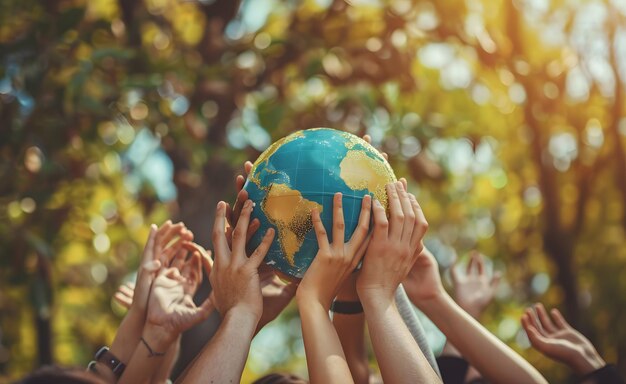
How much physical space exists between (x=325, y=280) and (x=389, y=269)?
10.6 inches

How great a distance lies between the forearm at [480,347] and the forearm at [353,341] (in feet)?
1.30

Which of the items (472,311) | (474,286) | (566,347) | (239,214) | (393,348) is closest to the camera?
(393,348)

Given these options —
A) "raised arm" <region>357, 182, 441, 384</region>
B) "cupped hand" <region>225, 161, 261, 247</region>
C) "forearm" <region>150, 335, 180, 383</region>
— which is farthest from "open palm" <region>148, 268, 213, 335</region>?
"raised arm" <region>357, 182, 441, 384</region>

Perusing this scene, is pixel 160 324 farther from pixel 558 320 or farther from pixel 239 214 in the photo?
pixel 558 320

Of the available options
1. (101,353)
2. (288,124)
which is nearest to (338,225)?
(101,353)

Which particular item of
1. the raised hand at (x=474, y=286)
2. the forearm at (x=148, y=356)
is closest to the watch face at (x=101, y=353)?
the forearm at (x=148, y=356)

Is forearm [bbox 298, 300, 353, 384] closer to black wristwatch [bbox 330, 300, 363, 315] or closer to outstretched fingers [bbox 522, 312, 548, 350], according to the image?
black wristwatch [bbox 330, 300, 363, 315]

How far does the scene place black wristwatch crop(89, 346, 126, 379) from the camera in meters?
3.37

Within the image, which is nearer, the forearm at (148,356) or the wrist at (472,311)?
the forearm at (148,356)

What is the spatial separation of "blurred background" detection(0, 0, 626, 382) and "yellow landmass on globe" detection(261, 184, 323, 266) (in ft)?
11.1

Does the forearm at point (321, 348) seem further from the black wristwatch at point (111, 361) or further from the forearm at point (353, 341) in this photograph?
the black wristwatch at point (111, 361)

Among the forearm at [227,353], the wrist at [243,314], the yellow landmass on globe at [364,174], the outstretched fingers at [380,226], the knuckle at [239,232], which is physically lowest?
the forearm at [227,353]

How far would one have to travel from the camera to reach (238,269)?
2.82 m

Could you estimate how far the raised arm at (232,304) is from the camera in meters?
2.59
